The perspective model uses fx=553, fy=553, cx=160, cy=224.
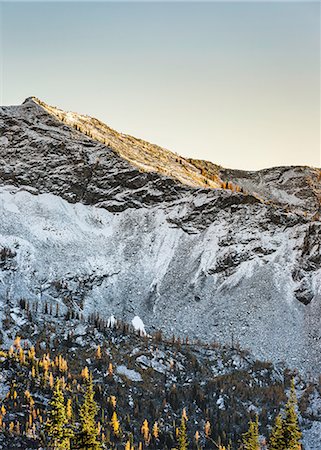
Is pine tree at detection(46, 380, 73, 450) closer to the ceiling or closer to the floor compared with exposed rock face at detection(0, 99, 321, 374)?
closer to the floor

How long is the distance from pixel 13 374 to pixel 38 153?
82.2m

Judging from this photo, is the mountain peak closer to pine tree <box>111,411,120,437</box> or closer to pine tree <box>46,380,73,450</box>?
pine tree <box>111,411,120,437</box>

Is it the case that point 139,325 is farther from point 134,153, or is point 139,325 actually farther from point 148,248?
point 134,153

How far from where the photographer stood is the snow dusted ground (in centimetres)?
11088

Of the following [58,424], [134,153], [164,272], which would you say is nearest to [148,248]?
[164,272]

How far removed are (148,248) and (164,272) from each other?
33.4 ft

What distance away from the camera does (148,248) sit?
451 feet

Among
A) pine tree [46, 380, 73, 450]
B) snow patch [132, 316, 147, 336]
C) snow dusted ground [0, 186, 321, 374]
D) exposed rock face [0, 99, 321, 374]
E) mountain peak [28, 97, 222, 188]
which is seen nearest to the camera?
pine tree [46, 380, 73, 450]

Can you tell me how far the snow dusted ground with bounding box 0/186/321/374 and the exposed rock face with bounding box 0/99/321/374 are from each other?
0.88 ft

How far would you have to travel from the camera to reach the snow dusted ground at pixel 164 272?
111m

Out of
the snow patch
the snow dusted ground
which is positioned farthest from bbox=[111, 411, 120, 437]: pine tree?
the snow dusted ground

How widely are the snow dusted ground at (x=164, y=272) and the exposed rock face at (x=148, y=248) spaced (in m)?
0.27

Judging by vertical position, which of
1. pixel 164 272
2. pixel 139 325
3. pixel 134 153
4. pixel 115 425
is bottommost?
pixel 115 425

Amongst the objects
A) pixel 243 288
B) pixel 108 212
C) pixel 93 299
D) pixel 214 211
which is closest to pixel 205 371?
pixel 243 288
